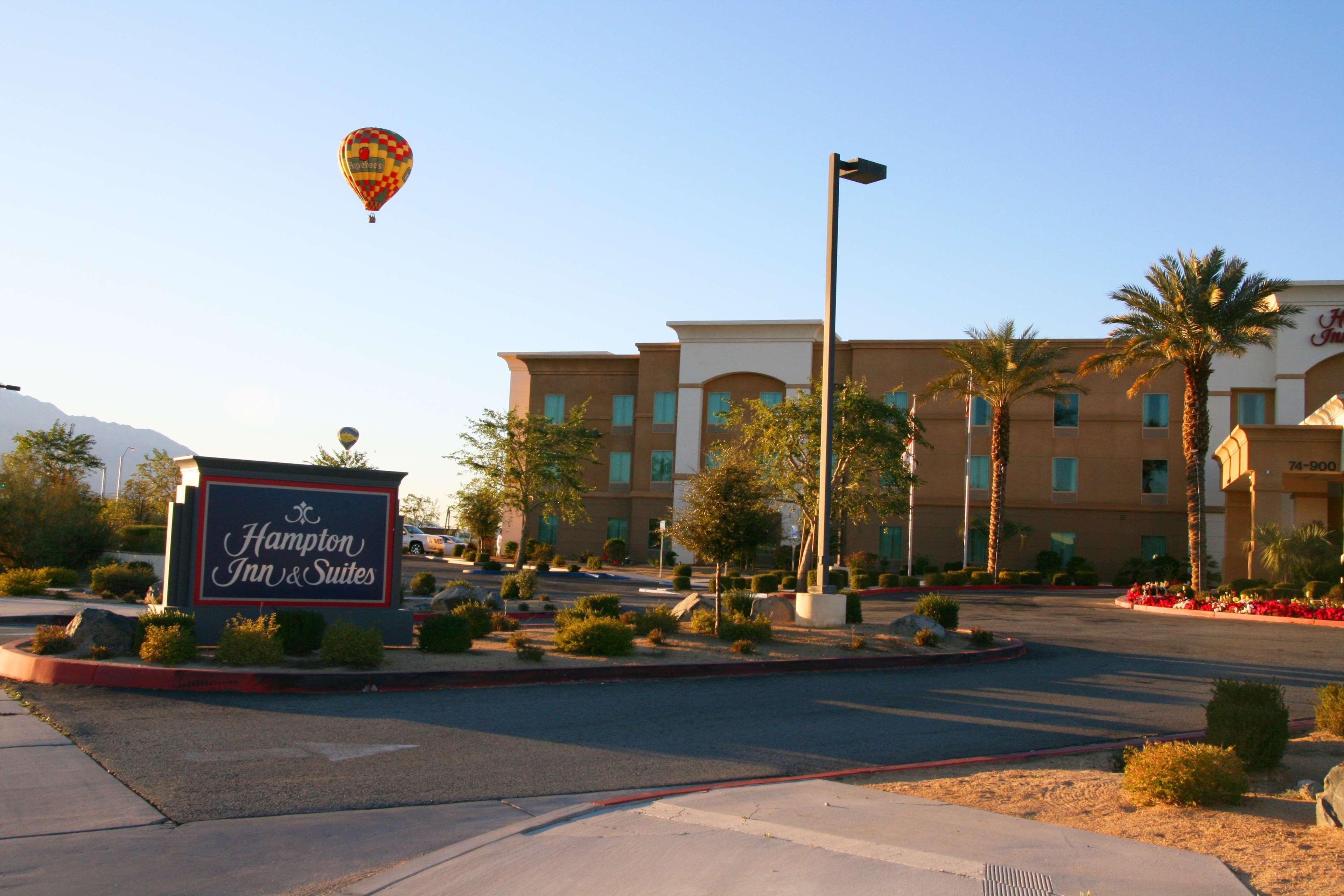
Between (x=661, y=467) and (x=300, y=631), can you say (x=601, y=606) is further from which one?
(x=661, y=467)

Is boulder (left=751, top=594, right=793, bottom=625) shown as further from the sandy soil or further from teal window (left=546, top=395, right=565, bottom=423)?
teal window (left=546, top=395, right=565, bottom=423)

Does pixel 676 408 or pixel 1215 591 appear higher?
pixel 676 408

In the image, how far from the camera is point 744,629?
15570 mm

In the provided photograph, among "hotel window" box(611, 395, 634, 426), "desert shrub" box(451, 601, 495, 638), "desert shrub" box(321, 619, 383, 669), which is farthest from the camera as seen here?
"hotel window" box(611, 395, 634, 426)

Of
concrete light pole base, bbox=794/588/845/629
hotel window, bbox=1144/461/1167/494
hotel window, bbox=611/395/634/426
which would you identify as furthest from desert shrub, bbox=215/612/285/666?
hotel window, bbox=611/395/634/426

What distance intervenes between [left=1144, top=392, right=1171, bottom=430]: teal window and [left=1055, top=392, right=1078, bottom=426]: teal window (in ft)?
10.0

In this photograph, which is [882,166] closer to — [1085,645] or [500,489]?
[1085,645]

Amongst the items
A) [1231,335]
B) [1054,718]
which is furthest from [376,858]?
[1231,335]

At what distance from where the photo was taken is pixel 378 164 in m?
25.6

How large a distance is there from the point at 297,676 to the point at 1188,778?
340 inches

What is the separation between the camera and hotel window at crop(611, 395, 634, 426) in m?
57.9

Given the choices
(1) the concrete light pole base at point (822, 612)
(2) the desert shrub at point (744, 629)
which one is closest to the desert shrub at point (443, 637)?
(2) the desert shrub at point (744, 629)

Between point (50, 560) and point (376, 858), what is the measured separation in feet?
84.6

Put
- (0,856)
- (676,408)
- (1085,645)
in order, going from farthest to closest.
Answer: (676,408) < (1085,645) < (0,856)
